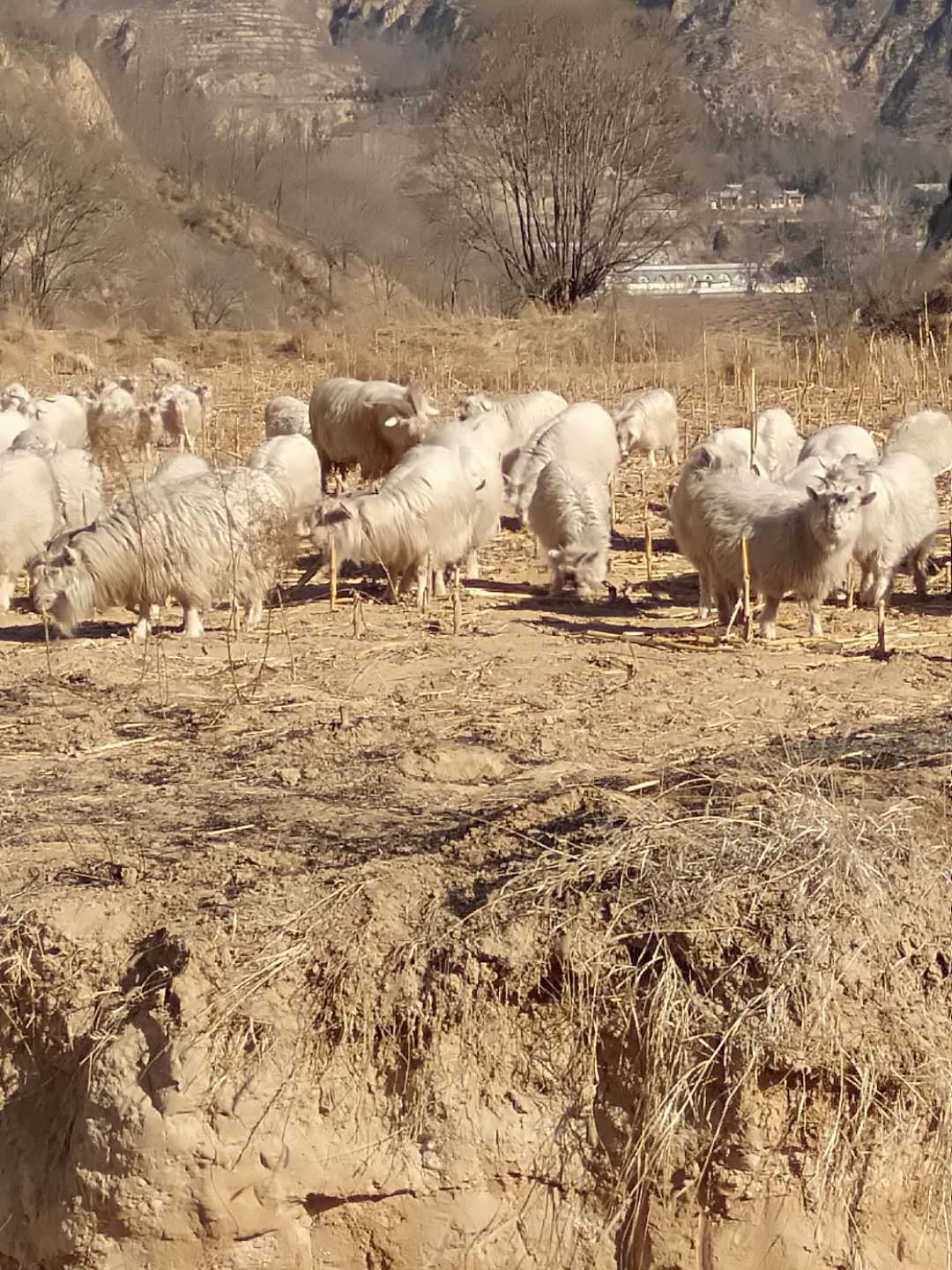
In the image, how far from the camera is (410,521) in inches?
406

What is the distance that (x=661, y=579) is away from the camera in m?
11.4

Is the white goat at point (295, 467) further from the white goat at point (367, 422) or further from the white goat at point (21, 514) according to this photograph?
the white goat at point (21, 514)

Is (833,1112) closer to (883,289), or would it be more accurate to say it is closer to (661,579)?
(661,579)

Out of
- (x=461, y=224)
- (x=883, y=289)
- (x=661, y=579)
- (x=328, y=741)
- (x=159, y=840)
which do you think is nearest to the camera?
(x=159, y=840)

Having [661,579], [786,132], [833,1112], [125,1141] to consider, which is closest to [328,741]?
[125,1141]

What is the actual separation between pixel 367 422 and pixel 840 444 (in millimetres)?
4010

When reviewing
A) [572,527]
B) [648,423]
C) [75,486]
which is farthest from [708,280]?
[572,527]

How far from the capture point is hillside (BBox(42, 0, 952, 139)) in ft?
387

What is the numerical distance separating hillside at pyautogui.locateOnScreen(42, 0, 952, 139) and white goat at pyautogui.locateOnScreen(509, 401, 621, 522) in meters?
104

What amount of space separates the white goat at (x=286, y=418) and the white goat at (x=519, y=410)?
171 cm

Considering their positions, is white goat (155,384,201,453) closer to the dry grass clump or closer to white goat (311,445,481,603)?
white goat (311,445,481,603)

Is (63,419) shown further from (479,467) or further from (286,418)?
(479,467)

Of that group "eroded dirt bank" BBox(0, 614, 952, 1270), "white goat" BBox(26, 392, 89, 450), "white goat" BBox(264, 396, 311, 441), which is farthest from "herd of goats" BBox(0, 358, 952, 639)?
"eroded dirt bank" BBox(0, 614, 952, 1270)

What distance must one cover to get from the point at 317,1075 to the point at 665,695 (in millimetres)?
3172
